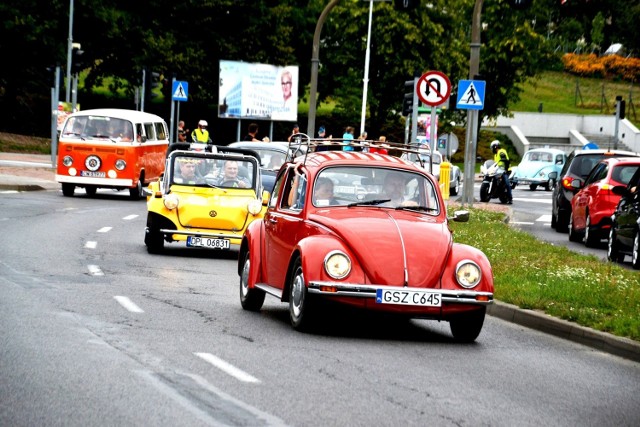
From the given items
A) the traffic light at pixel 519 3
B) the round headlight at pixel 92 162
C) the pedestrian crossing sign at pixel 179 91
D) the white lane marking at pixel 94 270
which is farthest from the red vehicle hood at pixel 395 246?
the pedestrian crossing sign at pixel 179 91

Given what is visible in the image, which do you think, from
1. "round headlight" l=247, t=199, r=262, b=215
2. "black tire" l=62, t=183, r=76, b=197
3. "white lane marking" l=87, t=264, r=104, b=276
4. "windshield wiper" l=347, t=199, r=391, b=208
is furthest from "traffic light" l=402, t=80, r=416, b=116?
"windshield wiper" l=347, t=199, r=391, b=208

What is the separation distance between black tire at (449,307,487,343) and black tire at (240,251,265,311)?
2051mm

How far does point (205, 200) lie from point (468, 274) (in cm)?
931

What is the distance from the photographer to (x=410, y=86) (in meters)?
30.8

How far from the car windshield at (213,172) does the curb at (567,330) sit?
7.56 m

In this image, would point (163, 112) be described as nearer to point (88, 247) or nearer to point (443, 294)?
point (88, 247)

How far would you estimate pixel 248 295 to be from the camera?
1367 centimetres

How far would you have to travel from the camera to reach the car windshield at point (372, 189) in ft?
42.6

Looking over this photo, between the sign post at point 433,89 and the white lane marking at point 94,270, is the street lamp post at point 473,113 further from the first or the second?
the white lane marking at point 94,270

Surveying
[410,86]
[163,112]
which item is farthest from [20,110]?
[410,86]

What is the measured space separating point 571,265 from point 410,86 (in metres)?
12.5

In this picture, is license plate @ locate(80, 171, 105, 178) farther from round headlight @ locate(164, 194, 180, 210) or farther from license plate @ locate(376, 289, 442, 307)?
license plate @ locate(376, 289, 442, 307)

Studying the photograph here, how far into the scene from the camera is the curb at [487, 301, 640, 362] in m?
11.7

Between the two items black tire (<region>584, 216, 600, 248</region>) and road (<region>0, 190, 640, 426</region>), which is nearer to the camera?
road (<region>0, 190, 640, 426</region>)
